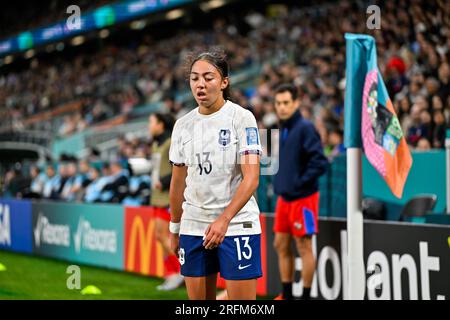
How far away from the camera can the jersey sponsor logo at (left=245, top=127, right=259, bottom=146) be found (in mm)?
4234

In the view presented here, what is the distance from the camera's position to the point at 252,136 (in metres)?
4.25

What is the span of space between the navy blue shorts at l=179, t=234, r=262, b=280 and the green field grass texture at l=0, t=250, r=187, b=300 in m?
4.19

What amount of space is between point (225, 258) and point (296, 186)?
10.9ft

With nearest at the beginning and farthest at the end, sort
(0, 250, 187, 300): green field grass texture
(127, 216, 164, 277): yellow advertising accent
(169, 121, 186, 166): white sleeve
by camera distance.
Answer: (169, 121, 186, 166): white sleeve
(0, 250, 187, 300): green field grass texture
(127, 216, 164, 277): yellow advertising accent

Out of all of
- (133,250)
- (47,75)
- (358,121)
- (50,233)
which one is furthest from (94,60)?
(358,121)

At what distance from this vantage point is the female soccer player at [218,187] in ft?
13.9

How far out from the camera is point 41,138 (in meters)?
26.4

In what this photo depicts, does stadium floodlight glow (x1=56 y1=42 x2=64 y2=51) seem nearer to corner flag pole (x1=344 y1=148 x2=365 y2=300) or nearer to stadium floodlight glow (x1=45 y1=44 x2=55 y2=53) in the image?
stadium floodlight glow (x1=45 y1=44 x2=55 y2=53)

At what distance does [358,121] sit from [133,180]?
774 centimetres

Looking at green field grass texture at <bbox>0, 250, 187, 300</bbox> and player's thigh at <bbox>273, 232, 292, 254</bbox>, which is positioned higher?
player's thigh at <bbox>273, 232, 292, 254</bbox>

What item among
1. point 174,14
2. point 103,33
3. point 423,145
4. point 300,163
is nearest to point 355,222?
point 300,163

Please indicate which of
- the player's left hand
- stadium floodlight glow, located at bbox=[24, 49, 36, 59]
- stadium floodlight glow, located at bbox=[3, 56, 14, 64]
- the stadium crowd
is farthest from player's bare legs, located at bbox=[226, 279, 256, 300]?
stadium floodlight glow, located at bbox=[3, 56, 14, 64]

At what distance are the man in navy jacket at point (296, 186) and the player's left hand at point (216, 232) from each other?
3375 millimetres

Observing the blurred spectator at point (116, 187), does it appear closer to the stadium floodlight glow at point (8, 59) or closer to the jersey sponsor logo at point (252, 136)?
the jersey sponsor logo at point (252, 136)
